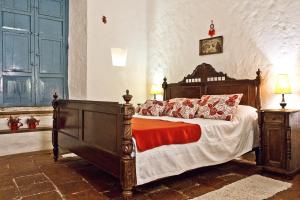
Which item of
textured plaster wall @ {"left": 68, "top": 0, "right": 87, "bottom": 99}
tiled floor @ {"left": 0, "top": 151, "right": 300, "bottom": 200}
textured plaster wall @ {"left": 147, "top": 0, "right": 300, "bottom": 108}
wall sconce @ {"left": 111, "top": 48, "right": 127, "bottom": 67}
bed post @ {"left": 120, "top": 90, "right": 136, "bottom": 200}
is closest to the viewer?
bed post @ {"left": 120, "top": 90, "right": 136, "bottom": 200}

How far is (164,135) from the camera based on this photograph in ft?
8.10

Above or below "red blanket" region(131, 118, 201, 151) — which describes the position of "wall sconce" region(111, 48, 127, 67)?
above

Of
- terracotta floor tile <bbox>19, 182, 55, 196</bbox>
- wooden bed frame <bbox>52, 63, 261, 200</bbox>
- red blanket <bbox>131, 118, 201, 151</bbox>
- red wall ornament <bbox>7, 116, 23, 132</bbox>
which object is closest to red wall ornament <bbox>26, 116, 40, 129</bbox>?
red wall ornament <bbox>7, 116, 23, 132</bbox>

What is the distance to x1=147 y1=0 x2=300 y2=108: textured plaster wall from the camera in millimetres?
3410

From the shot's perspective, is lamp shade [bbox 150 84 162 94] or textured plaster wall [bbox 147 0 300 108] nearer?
textured plaster wall [bbox 147 0 300 108]

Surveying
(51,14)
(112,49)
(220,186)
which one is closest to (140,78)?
(112,49)

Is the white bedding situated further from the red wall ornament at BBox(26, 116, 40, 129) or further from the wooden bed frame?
the red wall ornament at BBox(26, 116, 40, 129)

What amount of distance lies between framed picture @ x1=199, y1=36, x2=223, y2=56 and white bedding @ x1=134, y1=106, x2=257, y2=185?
1.20 meters

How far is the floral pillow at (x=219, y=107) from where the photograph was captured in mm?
3264

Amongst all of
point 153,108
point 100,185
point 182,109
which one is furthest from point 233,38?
point 100,185

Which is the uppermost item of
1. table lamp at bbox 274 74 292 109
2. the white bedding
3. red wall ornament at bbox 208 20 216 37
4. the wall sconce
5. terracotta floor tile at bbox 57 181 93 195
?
red wall ornament at bbox 208 20 216 37

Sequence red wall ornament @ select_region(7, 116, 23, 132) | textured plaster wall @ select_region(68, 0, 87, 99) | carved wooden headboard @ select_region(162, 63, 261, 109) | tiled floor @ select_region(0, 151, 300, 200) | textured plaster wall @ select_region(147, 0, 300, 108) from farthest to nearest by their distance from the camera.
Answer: textured plaster wall @ select_region(68, 0, 87, 99), red wall ornament @ select_region(7, 116, 23, 132), carved wooden headboard @ select_region(162, 63, 261, 109), textured plaster wall @ select_region(147, 0, 300, 108), tiled floor @ select_region(0, 151, 300, 200)

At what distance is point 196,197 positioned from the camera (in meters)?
2.33

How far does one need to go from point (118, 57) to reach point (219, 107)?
7.87 feet
